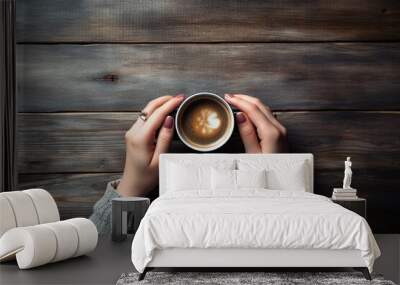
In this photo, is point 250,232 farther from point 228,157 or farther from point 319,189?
point 319,189

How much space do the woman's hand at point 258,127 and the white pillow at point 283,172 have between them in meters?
0.17

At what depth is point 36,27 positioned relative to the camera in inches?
233

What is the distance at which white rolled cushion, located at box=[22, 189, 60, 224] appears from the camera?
4.68 m

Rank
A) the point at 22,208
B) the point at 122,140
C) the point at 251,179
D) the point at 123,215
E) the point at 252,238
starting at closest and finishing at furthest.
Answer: the point at 252,238 → the point at 22,208 → the point at 251,179 → the point at 123,215 → the point at 122,140

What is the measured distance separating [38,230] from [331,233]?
1.85m

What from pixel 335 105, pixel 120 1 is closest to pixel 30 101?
pixel 120 1

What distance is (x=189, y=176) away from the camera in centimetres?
545

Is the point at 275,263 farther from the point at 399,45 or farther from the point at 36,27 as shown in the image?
the point at 36,27

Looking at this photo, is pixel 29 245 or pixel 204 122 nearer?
pixel 29 245

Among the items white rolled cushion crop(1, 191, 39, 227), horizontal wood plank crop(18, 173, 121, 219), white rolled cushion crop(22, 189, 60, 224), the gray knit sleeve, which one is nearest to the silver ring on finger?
horizontal wood plank crop(18, 173, 121, 219)

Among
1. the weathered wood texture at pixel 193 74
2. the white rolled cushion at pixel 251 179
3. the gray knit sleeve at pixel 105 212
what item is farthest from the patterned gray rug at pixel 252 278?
the weathered wood texture at pixel 193 74

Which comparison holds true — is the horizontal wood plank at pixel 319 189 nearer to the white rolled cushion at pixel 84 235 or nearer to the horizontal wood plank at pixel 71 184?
the horizontal wood plank at pixel 71 184

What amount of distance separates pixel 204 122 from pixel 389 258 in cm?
198

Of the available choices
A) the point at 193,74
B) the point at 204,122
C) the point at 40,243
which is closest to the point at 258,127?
the point at 204,122
